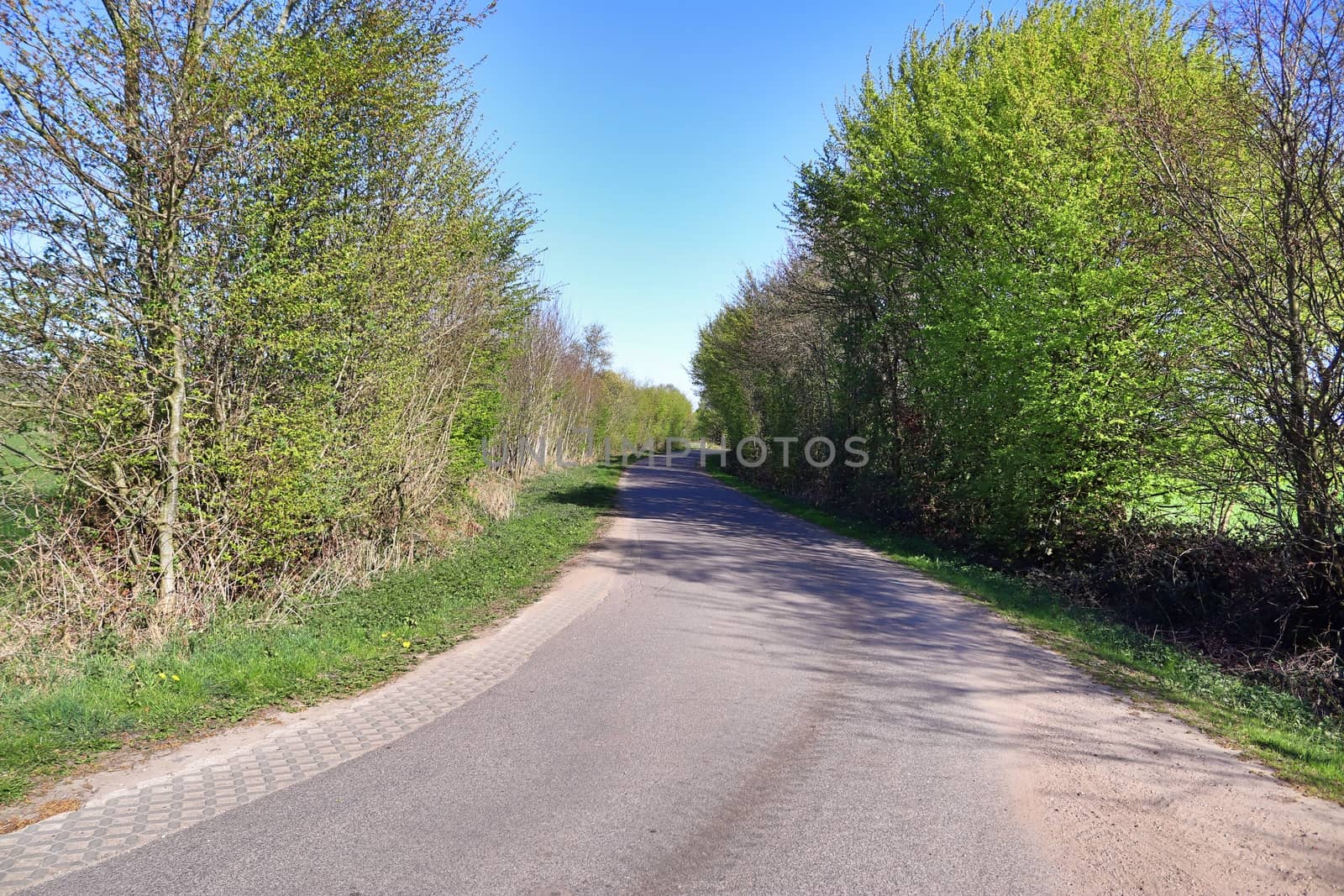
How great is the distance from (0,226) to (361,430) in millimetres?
4257

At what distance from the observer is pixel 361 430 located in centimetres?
991

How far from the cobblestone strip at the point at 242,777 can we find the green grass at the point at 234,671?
1.48ft

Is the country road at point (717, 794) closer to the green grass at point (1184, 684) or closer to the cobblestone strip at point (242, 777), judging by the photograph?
the cobblestone strip at point (242, 777)

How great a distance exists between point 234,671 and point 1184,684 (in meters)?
7.90

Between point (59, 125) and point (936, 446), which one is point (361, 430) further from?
point (936, 446)

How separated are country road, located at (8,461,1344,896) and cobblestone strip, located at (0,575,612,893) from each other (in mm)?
18

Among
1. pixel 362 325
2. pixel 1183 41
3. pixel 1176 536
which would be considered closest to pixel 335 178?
pixel 362 325

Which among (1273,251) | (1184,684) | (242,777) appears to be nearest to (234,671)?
(242,777)

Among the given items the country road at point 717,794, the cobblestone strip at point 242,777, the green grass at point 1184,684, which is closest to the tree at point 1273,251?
the green grass at point 1184,684

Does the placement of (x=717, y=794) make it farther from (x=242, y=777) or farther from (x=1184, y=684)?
(x=1184, y=684)

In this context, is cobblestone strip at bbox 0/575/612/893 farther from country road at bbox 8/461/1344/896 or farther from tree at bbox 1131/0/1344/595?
tree at bbox 1131/0/1344/595

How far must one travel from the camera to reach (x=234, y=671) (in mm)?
5785

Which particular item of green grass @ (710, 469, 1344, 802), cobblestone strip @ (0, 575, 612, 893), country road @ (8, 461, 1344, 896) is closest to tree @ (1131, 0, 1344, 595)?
green grass @ (710, 469, 1344, 802)

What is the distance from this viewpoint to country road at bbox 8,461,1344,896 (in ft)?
11.0
